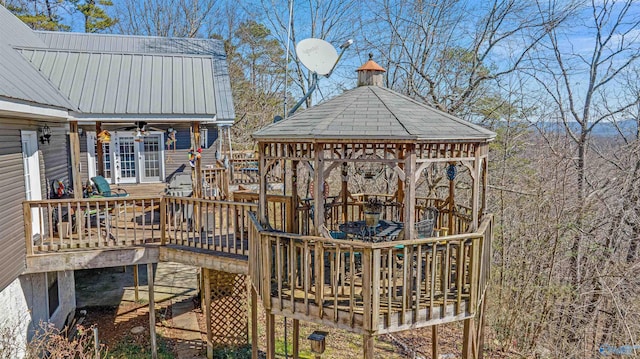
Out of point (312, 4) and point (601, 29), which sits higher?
point (312, 4)

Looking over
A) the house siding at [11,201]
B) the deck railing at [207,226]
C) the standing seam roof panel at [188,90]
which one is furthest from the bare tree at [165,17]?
the deck railing at [207,226]

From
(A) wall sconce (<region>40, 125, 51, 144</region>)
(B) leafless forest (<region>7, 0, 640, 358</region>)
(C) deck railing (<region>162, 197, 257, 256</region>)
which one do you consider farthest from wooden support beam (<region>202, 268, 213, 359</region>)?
(B) leafless forest (<region>7, 0, 640, 358</region>)

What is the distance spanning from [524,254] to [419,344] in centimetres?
389

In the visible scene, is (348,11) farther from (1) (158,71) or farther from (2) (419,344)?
(2) (419,344)

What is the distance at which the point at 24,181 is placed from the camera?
8.29 metres

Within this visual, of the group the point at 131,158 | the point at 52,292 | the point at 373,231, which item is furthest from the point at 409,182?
the point at 131,158

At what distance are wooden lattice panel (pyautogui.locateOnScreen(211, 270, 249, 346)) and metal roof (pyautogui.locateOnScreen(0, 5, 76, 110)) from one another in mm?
4862

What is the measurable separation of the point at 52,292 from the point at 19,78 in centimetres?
479

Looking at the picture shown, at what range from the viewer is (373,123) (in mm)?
6004

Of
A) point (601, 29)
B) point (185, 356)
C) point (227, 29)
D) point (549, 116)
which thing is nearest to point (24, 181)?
point (185, 356)

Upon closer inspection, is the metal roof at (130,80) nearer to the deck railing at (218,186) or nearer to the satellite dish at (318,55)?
the deck railing at (218,186)

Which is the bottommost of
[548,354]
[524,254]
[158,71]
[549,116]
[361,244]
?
[548,354]

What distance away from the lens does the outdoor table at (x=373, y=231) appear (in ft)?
23.2

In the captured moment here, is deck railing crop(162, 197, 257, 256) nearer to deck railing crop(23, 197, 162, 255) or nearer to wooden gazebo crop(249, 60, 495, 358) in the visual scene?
deck railing crop(23, 197, 162, 255)
